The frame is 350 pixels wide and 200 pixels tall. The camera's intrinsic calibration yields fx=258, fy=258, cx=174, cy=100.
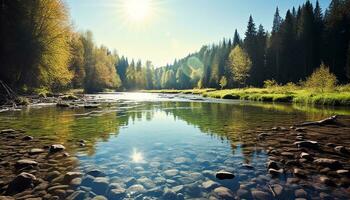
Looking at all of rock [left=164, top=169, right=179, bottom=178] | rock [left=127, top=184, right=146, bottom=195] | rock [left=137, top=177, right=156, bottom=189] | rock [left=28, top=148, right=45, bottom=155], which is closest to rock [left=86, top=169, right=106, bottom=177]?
rock [left=137, top=177, right=156, bottom=189]

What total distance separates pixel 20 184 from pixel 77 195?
1408 mm

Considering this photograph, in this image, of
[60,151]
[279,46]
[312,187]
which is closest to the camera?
[312,187]

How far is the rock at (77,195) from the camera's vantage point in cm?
533

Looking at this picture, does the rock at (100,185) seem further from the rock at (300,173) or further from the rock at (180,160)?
the rock at (300,173)

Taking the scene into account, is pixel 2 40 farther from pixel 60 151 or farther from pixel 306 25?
pixel 306 25

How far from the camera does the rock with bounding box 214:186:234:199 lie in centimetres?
549

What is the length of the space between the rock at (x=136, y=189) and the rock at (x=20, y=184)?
2.20 metres

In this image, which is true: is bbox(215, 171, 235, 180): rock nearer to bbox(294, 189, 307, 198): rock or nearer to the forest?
bbox(294, 189, 307, 198): rock

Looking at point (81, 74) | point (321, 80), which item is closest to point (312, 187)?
point (321, 80)

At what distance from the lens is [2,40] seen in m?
25.2

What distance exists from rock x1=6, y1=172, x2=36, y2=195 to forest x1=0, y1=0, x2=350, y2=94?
24.5m

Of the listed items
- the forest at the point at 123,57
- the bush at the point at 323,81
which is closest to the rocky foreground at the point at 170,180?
the forest at the point at 123,57

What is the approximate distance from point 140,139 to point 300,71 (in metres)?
65.7

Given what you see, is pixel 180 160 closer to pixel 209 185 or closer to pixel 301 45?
pixel 209 185
